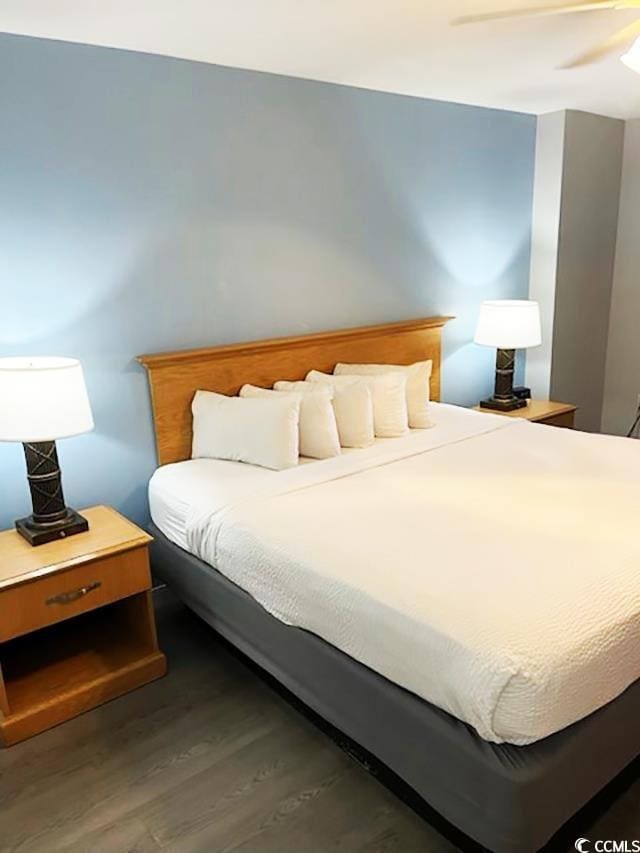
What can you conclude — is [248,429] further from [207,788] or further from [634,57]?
→ [634,57]

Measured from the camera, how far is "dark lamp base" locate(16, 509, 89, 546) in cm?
217

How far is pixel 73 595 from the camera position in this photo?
6.87ft

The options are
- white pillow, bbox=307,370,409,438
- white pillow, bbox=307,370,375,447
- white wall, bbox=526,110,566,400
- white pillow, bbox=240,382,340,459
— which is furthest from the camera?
white wall, bbox=526,110,566,400

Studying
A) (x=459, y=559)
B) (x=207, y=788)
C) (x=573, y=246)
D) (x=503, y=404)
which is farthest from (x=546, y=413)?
(x=207, y=788)

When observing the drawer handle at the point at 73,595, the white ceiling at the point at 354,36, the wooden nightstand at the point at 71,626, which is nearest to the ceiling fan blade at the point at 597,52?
the white ceiling at the point at 354,36

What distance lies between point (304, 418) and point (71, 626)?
1274 millimetres

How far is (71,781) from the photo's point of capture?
1882 mm

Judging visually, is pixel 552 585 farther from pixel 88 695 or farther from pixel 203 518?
pixel 88 695

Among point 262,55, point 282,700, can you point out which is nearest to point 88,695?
point 282,700

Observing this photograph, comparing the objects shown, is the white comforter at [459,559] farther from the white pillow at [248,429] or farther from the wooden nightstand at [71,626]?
the wooden nightstand at [71,626]

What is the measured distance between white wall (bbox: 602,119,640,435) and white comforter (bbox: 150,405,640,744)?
190cm

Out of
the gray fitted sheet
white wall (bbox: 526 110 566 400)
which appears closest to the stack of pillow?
the gray fitted sheet

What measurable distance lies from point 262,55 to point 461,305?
6.29ft

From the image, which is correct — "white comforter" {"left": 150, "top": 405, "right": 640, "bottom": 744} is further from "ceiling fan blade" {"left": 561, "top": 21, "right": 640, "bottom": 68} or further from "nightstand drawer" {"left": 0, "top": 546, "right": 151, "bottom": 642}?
"ceiling fan blade" {"left": 561, "top": 21, "right": 640, "bottom": 68}
